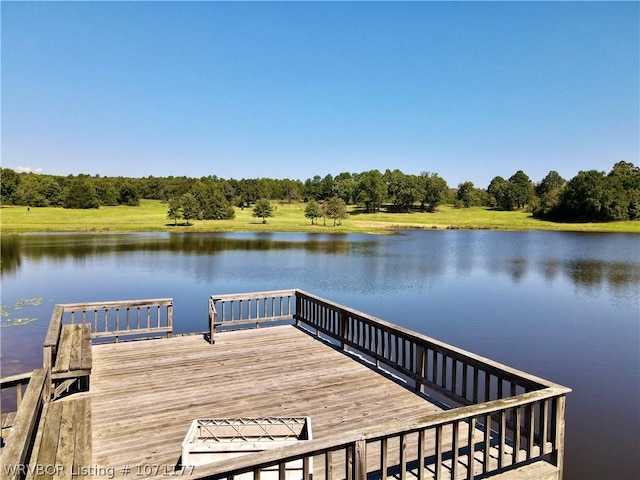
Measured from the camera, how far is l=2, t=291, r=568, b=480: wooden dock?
11.3 ft

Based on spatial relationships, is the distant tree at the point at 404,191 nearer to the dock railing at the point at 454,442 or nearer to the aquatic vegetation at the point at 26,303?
the aquatic vegetation at the point at 26,303

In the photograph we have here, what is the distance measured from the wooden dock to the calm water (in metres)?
2.82

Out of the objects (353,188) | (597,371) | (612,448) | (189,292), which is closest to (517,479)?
(612,448)

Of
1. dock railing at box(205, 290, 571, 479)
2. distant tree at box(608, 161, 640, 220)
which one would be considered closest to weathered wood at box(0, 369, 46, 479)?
dock railing at box(205, 290, 571, 479)

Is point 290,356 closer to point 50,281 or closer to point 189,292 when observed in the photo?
point 189,292

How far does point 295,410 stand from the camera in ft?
18.0

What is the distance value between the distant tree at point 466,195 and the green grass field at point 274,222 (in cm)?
451

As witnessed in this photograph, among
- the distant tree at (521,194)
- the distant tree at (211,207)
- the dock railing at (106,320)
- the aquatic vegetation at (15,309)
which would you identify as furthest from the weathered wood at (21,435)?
the distant tree at (521,194)

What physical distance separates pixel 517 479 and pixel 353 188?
104091mm

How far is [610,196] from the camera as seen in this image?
235ft

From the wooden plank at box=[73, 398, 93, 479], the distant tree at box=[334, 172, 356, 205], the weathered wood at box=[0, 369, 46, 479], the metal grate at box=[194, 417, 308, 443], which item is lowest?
the wooden plank at box=[73, 398, 93, 479]

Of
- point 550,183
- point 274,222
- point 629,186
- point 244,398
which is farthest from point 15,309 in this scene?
point 550,183

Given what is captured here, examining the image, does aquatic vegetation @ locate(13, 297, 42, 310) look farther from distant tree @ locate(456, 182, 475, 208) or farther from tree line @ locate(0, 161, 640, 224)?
distant tree @ locate(456, 182, 475, 208)

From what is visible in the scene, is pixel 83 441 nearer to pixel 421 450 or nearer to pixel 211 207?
pixel 421 450
